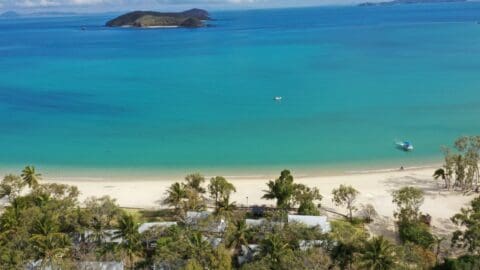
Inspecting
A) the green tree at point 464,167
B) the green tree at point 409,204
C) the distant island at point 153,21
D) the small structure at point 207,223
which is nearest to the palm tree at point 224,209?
the small structure at point 207,223

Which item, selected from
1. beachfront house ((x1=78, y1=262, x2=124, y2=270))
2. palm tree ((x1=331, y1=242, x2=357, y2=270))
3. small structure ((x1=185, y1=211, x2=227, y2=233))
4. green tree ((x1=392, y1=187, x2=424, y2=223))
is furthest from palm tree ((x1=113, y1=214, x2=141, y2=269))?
green tree ((x1=392, y1=187, x2=424, y2=223))

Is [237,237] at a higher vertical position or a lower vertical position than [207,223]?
lower

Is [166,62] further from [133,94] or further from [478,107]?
[478,107]

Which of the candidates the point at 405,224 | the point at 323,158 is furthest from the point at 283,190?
the point at 323,158

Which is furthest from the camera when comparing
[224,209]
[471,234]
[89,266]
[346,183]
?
[346,183]

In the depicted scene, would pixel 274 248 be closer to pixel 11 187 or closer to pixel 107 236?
pixel 107 236

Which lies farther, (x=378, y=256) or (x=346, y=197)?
(x=346, y=197)

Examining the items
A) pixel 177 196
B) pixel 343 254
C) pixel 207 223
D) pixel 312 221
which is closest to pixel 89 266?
pixel 207 223

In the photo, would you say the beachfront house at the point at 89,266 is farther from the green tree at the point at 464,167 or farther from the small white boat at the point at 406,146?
the small white boat at the point at 406,146
